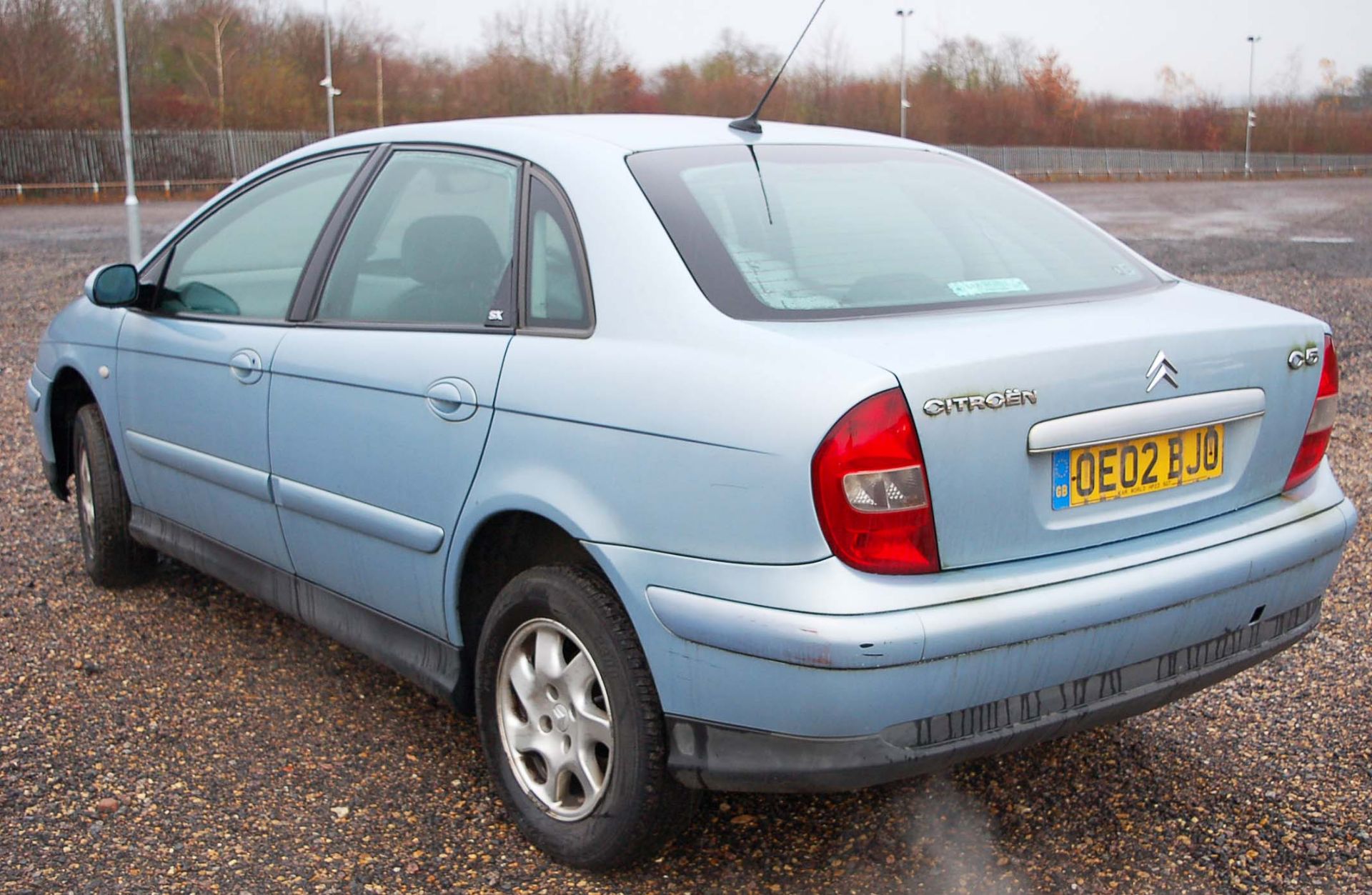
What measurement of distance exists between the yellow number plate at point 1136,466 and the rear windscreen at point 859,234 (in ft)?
1.47

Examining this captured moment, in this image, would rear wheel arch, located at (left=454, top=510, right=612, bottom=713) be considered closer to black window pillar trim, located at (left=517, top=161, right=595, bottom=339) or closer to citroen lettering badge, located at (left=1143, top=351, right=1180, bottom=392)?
black window pillar trim, located at (left=517, top=161, right=595, bottom=339)

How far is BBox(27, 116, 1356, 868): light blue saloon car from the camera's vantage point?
238 cm

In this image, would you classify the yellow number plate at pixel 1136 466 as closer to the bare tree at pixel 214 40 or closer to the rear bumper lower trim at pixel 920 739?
the rear bumper lower trim at pixel 920 739

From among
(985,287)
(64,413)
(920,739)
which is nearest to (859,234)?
(985,287)

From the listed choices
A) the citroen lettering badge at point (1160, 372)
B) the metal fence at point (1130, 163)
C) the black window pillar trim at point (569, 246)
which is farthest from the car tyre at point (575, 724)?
the metal fence at point (1130, 163)

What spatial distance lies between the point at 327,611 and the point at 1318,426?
8.07ft

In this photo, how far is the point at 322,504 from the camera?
11.2ft

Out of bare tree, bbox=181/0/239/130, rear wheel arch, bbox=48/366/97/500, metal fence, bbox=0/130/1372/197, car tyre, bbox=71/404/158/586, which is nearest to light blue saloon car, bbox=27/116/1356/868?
car tyre, bbox=71/404/158/586

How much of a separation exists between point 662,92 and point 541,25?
7.54 m

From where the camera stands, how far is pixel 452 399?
9.84ft

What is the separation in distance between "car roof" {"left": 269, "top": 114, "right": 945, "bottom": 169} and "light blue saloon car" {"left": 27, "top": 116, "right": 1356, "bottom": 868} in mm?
18

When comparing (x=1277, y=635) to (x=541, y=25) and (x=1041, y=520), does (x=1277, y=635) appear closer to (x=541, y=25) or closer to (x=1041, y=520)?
(x=1041, y=520)

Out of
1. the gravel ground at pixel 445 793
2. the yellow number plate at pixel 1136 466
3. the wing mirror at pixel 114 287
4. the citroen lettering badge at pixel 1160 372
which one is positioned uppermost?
the wing mirror at pixel 114 287

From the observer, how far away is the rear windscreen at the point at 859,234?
9.13 feet
